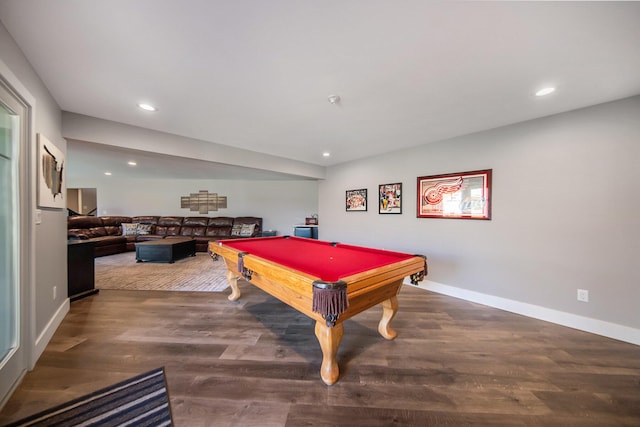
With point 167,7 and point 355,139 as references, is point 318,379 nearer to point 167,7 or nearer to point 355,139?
point 167,7

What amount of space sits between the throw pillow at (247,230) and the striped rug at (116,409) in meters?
4.88

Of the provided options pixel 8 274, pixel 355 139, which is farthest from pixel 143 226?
pixel 355 139

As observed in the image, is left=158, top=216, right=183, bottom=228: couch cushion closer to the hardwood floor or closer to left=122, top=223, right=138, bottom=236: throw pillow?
left=122, top=223, right=138, bottom=236: throw pillow

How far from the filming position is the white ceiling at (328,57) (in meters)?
1.09

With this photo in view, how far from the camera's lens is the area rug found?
3.21 meters

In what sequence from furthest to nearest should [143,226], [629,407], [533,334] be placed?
[143,226] → [533,334] → [629,407]

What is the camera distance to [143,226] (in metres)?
6.12

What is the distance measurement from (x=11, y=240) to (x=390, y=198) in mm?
3962

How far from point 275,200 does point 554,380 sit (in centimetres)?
626

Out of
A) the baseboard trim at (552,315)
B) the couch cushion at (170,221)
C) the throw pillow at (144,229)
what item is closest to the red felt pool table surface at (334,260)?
the baseboard trim at (552,315)

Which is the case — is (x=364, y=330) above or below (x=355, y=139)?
below

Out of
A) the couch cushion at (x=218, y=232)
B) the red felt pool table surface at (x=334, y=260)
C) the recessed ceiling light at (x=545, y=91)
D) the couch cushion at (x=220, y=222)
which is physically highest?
the recessed ceiling light at (x=545, y=91)

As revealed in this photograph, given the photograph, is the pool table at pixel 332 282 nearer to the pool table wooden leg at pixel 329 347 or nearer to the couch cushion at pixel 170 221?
the pool table wooden leg at pixel 329 347

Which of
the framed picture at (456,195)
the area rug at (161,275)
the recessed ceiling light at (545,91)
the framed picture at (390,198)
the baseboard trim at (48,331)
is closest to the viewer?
the baseboard trim at (48,331)
